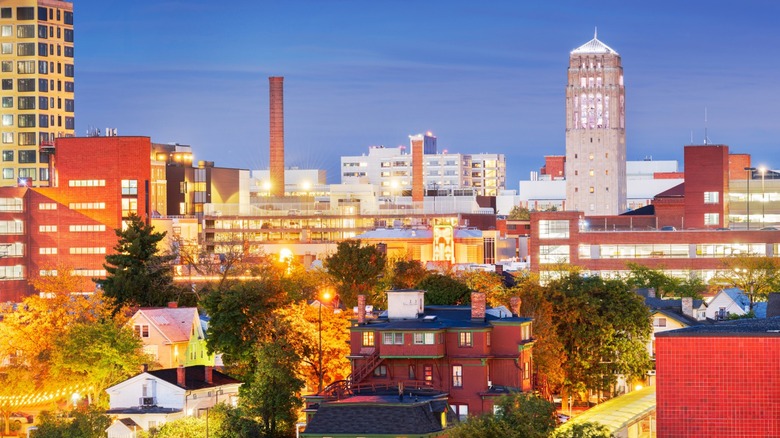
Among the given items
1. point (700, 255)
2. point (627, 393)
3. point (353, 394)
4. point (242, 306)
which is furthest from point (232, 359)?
point (700, 255)

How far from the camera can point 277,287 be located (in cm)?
10456

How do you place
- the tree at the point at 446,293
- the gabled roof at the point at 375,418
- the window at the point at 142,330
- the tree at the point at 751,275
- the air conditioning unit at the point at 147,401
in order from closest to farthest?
the gabled roof at the point at 375,418 → the air conditioning unit at the point at 147,401 → the tree at the point at 446,293 → the window at the point at 142,330 → the tree at the point at 751,275

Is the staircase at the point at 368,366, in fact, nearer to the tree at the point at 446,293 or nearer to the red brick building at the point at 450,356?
the red brick building at the point at 450,356

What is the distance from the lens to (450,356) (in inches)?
3521

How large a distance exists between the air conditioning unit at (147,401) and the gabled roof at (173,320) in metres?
20.1

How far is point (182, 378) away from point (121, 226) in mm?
108584

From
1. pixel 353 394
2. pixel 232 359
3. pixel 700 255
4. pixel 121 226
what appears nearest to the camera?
pixel 353 394

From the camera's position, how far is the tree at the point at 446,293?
11250 cm

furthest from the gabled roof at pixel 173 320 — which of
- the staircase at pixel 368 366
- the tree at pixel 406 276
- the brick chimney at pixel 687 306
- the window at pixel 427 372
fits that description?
the brick chimney at pixel 687 306

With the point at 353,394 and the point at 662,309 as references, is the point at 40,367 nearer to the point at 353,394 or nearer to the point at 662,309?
the point at 353,394

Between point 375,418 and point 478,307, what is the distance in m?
17.5

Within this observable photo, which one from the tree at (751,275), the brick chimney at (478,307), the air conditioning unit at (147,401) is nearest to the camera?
the brick chimney at (478,307)

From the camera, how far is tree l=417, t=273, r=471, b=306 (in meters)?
112

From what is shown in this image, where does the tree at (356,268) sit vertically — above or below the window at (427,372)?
above
